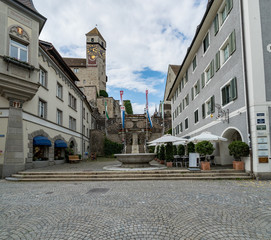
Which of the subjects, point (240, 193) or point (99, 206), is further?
point (240, 193)

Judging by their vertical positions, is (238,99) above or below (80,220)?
above

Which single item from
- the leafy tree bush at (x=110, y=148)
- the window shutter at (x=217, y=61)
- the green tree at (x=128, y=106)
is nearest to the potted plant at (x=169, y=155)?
the window shutter at (x=217, y=61)

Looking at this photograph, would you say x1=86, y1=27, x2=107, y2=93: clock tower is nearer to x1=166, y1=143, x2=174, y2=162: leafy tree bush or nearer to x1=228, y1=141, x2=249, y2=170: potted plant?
x1=166, y1=143, x2=174, y2=162: leafy tree bush

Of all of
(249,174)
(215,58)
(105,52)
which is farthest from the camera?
(105,52)

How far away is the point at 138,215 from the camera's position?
4.79 m

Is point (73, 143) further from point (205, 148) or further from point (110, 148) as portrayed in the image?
point (205, 148)

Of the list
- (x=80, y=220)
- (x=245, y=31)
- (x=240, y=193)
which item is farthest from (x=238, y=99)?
(x=80, y=220)

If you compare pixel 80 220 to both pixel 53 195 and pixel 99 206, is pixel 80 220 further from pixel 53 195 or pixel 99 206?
pixel 53 195

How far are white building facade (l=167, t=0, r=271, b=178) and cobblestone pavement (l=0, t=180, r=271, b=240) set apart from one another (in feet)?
13.1

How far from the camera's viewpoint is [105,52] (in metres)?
71.9

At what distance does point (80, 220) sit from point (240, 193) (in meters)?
5.45

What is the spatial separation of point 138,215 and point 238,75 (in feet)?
33.6

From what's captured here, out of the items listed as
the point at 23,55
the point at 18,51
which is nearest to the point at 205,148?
the point at 23,55

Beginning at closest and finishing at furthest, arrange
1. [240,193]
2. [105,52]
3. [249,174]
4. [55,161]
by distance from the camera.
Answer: [240,193], [249,174], [55,161], [105,52]
